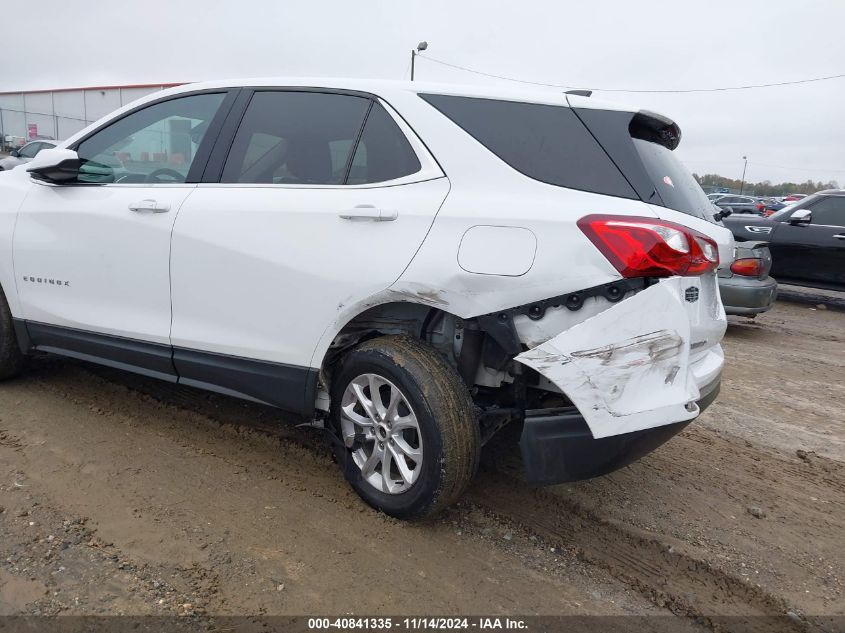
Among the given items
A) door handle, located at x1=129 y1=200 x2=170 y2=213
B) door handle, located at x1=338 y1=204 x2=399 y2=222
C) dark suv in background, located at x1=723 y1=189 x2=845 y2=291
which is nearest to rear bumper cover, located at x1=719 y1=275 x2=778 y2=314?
dark suv in background, located at x1=723 y1=189 x2=845 y2=291

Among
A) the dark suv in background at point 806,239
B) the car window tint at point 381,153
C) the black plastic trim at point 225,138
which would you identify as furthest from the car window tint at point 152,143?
the dark suv in background at point 806,239

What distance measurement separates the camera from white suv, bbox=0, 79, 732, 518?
7.56 feet

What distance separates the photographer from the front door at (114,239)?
10.6 ft

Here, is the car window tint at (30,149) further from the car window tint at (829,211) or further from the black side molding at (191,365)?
the car window tint at (829,211)

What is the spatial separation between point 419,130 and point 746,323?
6747 mm

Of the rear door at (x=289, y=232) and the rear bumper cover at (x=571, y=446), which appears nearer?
the rear bumper cover at (x=571, y=446)

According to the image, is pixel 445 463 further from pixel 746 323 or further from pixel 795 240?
pixel 795 240

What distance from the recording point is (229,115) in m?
3.20

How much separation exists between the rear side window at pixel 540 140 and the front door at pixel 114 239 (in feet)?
4.64

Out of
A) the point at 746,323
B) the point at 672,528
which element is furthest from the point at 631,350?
the point at 746,323

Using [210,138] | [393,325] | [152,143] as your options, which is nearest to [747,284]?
[393,325]

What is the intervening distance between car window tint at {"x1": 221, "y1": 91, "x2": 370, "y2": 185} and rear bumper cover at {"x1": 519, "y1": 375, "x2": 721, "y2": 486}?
4.49ft

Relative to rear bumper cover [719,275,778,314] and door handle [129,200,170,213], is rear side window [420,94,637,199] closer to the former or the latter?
door handle [129,200,170,213]

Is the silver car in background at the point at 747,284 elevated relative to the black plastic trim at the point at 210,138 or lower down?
lower down
